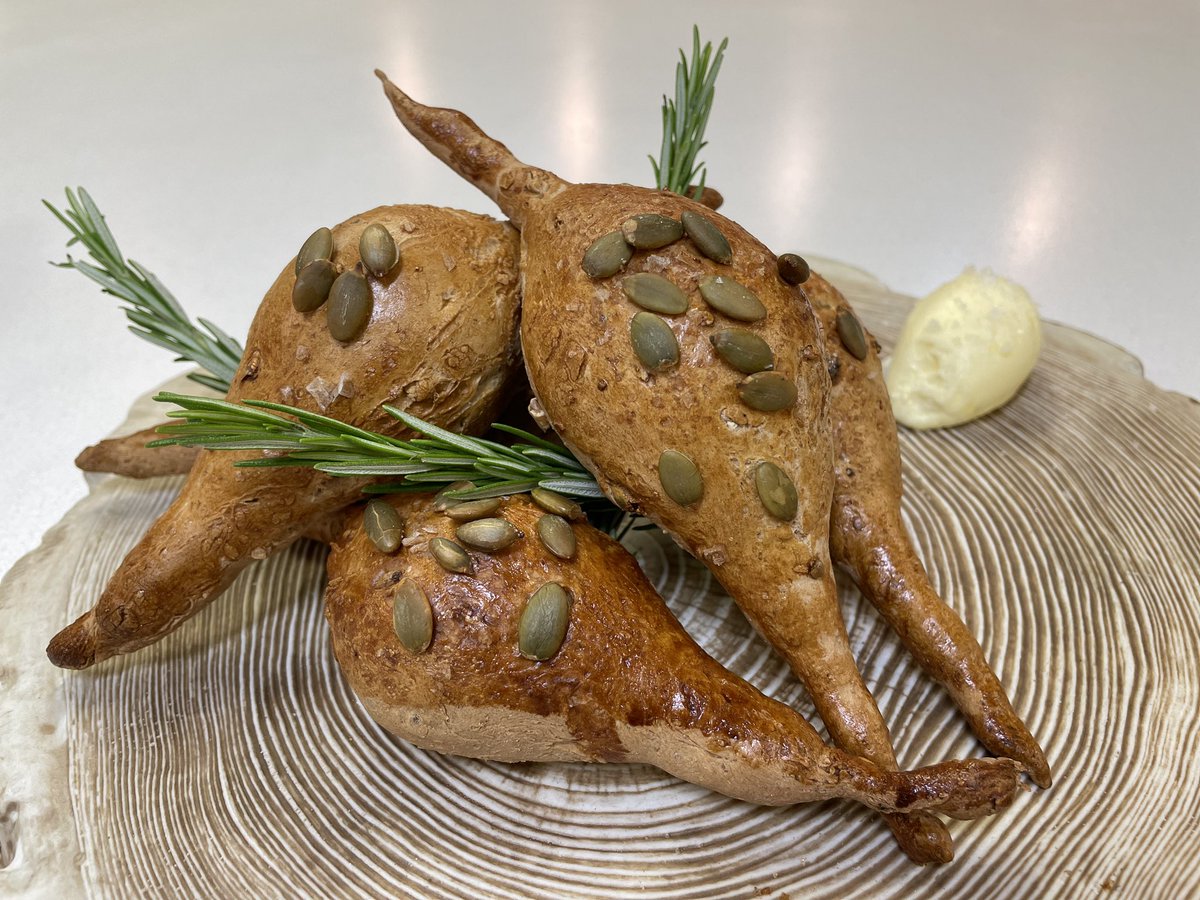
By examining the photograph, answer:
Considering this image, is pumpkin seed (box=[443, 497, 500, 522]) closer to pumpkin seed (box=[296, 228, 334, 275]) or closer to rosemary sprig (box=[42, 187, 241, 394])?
pumpkin seed (box=[296, 228, 334, 275])

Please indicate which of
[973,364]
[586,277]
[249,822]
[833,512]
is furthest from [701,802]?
[973,364]

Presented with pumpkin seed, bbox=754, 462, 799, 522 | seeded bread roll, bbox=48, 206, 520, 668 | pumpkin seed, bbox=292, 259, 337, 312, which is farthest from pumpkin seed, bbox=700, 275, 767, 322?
pumpkin seed, bbox=292, 259, 337, 312

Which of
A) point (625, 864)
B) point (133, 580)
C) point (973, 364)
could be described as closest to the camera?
point (625, 864)

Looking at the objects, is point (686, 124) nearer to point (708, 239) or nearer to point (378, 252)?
point (708, 239)

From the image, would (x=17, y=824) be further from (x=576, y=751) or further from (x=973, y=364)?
(x=973, y=364)

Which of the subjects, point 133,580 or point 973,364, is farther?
point 973,364

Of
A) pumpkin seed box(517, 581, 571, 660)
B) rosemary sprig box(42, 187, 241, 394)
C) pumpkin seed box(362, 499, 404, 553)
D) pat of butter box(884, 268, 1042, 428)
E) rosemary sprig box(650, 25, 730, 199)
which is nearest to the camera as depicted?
pumpkin seed box(517, 581, 571, 660)

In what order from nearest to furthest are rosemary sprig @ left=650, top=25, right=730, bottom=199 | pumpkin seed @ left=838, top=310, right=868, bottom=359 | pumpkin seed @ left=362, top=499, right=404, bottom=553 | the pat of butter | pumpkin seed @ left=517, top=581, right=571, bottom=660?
pumpkin seed @ left=517, top=581, right=571, bottom=660 < pumpkin seed @ left=362, top=499, right=404, bottom=553 < pumpkin seed @ left=838, top=310, right=868, bottom=359 < rosemary sprig @ left=650, top=25, right=730, bottom=199 < the pat of butter

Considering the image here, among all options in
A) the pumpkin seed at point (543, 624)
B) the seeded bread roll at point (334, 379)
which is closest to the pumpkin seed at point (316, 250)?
the seeded bread roll at point (334, 379)
